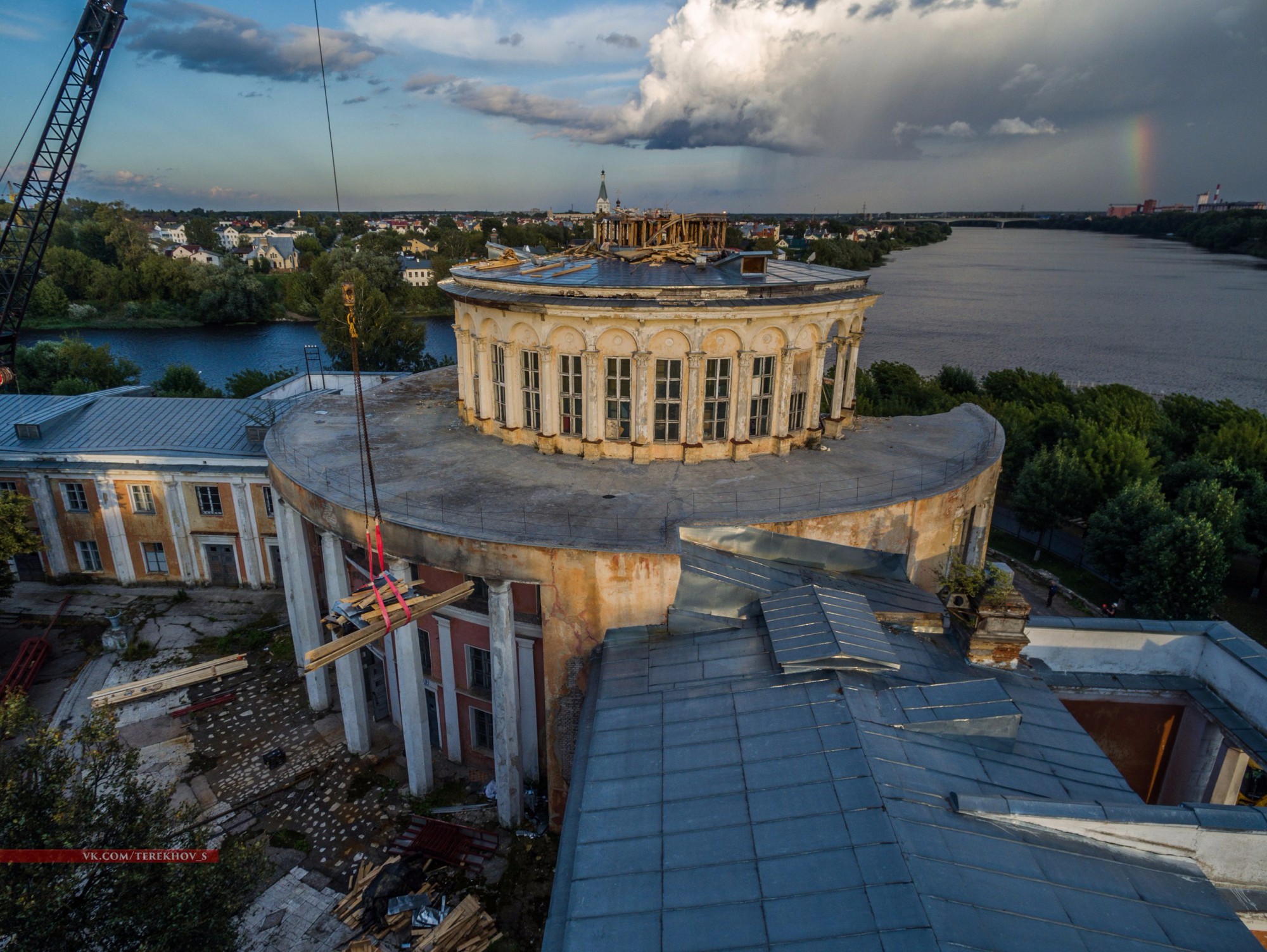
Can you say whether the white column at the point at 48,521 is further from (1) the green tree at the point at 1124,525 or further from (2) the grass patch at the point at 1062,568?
(1) the green tree at the point at 1124,525

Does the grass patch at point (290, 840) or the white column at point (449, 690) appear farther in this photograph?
the white column at point (449, 690)

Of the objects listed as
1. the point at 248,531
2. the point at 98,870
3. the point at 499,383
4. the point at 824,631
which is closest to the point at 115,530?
the point at 248,531

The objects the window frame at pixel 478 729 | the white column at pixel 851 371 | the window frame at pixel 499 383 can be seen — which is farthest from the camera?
the white column at pixel 851 371

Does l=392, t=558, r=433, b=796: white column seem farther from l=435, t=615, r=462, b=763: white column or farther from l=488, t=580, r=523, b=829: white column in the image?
l=488, t=580, r=523, b=829: white column

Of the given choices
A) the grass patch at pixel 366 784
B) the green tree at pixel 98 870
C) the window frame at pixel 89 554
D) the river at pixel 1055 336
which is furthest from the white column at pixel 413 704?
the river at pixel 1055 336

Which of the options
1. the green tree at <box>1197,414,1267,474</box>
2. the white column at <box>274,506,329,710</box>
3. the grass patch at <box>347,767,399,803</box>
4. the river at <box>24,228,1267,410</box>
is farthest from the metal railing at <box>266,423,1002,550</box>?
the river at <box>24,228,1267,410</box>

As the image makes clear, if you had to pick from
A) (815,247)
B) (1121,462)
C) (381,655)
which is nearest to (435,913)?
(381,655)
